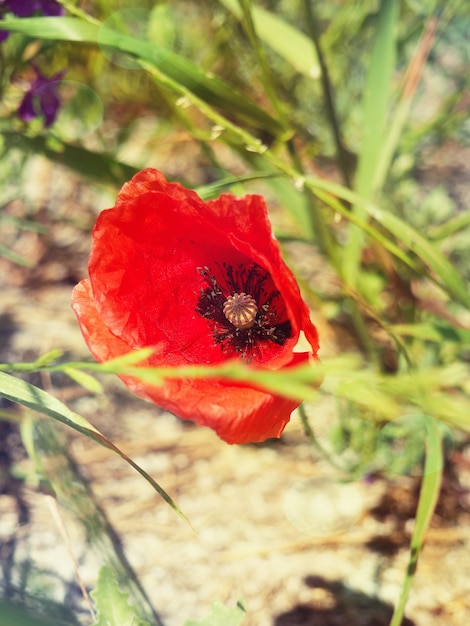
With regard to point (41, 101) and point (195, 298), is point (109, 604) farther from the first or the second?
point (41, 101)

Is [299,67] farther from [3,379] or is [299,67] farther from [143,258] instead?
[3,379]

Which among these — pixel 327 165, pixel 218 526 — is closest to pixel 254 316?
pixel 218 526

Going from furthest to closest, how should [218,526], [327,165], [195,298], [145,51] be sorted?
1. [327,165]
2. [218,526]
3. [195,298]
4. [145,51]

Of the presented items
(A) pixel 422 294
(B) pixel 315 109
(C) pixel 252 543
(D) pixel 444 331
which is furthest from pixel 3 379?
(B) pixel 315 109

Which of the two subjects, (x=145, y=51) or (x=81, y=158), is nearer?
(x=145, y=51)

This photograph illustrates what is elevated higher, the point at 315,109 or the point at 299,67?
the point at 315,109
